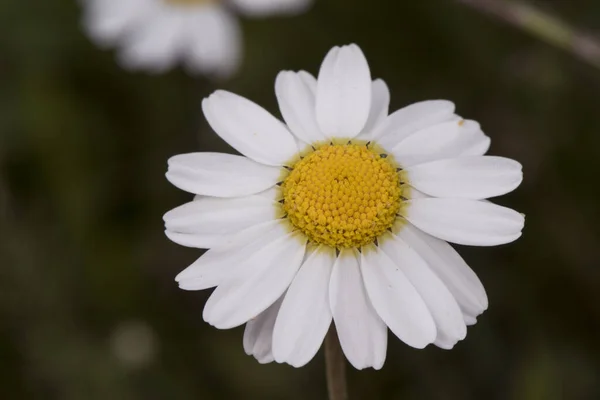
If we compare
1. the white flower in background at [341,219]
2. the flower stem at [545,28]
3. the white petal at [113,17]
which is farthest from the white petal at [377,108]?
the white petal at [113,17]

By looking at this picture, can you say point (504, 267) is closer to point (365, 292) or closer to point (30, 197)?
point (365, 292)

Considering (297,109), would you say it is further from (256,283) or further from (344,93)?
(256,283)

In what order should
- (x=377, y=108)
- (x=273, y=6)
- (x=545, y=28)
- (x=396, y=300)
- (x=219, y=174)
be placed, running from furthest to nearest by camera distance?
(x=273, y=6), (x=545, y=28), (x=377, y=108), (x=219, y=174), (x=396, y=300)

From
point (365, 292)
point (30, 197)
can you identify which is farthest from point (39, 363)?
point (365, 292)

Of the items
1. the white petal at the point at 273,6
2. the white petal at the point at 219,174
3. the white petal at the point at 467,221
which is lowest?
the white petal at the point at 219,174

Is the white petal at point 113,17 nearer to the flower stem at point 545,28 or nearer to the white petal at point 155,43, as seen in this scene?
the white petal at point 155,43

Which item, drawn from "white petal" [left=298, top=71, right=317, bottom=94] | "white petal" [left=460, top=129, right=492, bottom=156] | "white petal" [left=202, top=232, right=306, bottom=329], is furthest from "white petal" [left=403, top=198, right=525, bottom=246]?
"white petal" [left=298, top=71, right=317, bottom=94]

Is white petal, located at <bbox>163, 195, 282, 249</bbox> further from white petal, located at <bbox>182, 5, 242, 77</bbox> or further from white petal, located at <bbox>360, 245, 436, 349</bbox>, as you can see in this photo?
white petal, located at <bbox>182, 5, 242, 77</bbox>

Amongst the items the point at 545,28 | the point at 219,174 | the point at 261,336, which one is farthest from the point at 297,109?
the point at 545,28
